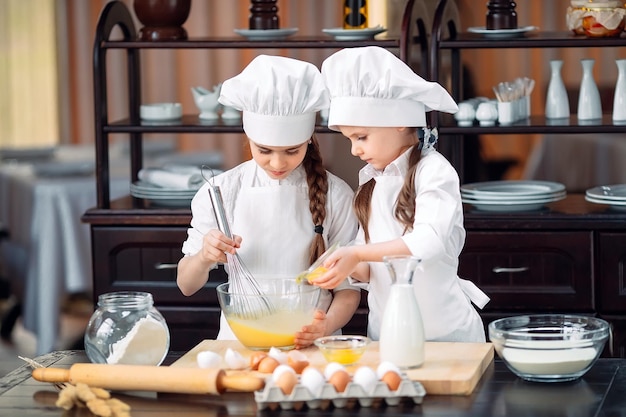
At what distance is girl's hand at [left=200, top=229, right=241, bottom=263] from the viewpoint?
2334mm

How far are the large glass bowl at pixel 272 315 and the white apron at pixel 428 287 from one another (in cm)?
24

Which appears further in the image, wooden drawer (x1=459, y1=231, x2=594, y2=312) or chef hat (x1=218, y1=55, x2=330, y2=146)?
wooden drawer (x1=459, y1=231, x2=594, y2=312)

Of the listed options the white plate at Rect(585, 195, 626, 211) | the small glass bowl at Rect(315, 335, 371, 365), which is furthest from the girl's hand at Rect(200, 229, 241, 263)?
the white plate at Rect(585, 195, 626, 211)

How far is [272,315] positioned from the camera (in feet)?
7.18

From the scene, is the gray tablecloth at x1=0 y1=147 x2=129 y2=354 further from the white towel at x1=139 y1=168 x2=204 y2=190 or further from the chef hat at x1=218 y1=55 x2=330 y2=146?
the chef hat at x1=218 y1=55 x2=330 y2=146

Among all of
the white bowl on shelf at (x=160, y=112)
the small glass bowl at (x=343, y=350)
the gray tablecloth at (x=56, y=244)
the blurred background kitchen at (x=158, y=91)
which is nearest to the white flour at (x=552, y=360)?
the small glass bowl at (x=343, y=350)

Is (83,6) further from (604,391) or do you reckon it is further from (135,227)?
(604,391)

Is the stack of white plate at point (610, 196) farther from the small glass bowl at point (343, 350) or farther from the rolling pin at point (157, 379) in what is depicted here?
the rolling pin at point (157, 379)

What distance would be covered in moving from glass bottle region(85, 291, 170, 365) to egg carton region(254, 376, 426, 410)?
1.04ft

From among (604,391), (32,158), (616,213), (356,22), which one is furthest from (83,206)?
(604,391)

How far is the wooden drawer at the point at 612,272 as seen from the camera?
11.0ft

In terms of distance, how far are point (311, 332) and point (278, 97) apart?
0.50 meters

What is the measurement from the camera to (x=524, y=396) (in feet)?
6.31

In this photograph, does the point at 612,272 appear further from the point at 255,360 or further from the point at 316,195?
the point at 255,360
